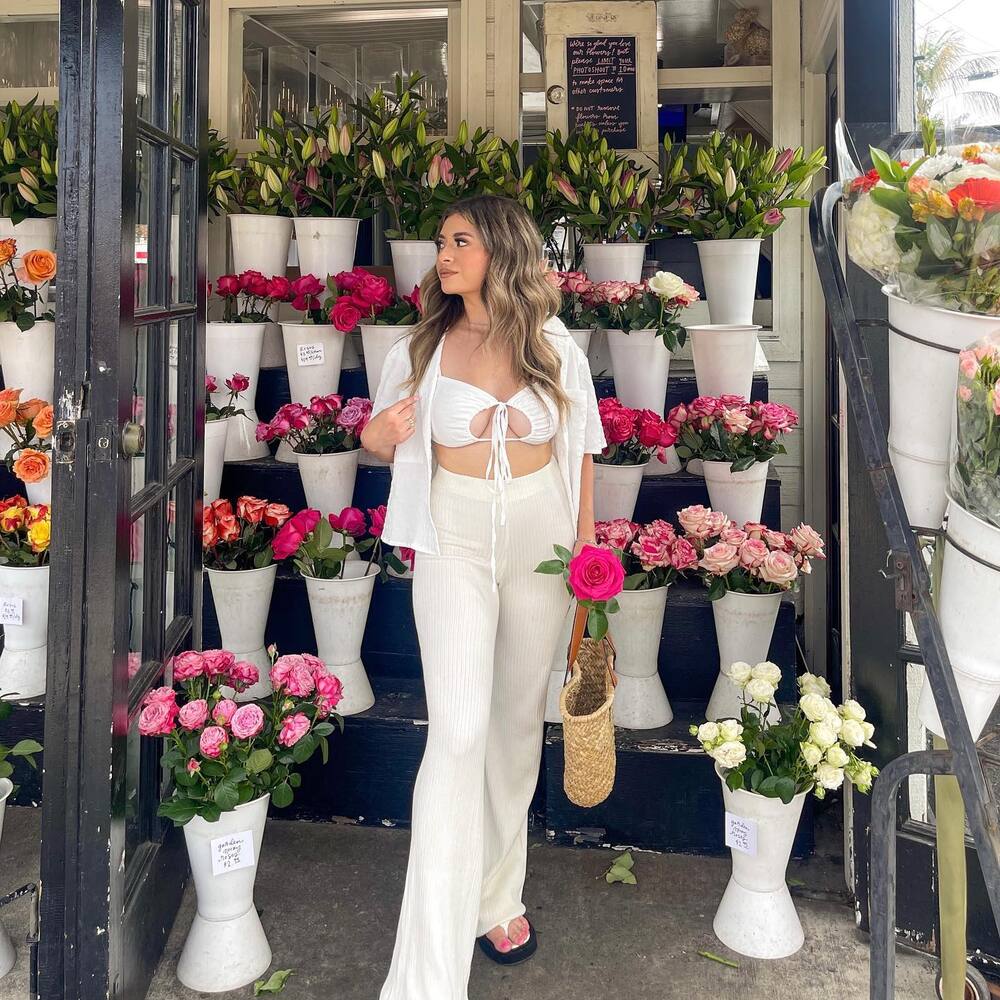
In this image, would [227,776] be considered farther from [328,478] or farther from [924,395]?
[924,395]

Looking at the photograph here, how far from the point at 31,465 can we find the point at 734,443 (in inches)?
72.6

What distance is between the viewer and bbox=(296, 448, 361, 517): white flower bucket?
10.5 ft

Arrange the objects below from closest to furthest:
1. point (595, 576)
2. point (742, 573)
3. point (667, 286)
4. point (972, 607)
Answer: point (972, 607), point (595, 576), point (742, 573), point (667, 286)

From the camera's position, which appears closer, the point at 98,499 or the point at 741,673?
the point at 98,499

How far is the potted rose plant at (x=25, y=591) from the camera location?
94.1 inches

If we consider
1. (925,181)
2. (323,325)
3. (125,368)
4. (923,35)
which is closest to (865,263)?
(925,181)

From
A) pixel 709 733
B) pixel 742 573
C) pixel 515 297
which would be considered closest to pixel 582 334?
pixel 742 573

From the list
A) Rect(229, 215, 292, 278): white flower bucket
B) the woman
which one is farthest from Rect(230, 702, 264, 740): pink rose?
Rect(229, 215, 292, 278): white flower bucket

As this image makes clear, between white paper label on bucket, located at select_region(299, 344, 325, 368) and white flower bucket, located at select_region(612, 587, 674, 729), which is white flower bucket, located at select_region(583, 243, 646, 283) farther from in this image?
white flower bucket, located at select_region(612, 587, 674, 729)

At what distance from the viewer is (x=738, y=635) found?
285cm

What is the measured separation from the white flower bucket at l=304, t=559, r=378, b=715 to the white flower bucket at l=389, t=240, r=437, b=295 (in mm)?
1123

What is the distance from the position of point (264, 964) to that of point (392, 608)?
1132mm

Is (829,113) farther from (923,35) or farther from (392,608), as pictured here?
(392,608)

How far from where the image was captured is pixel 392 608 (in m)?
3.22
